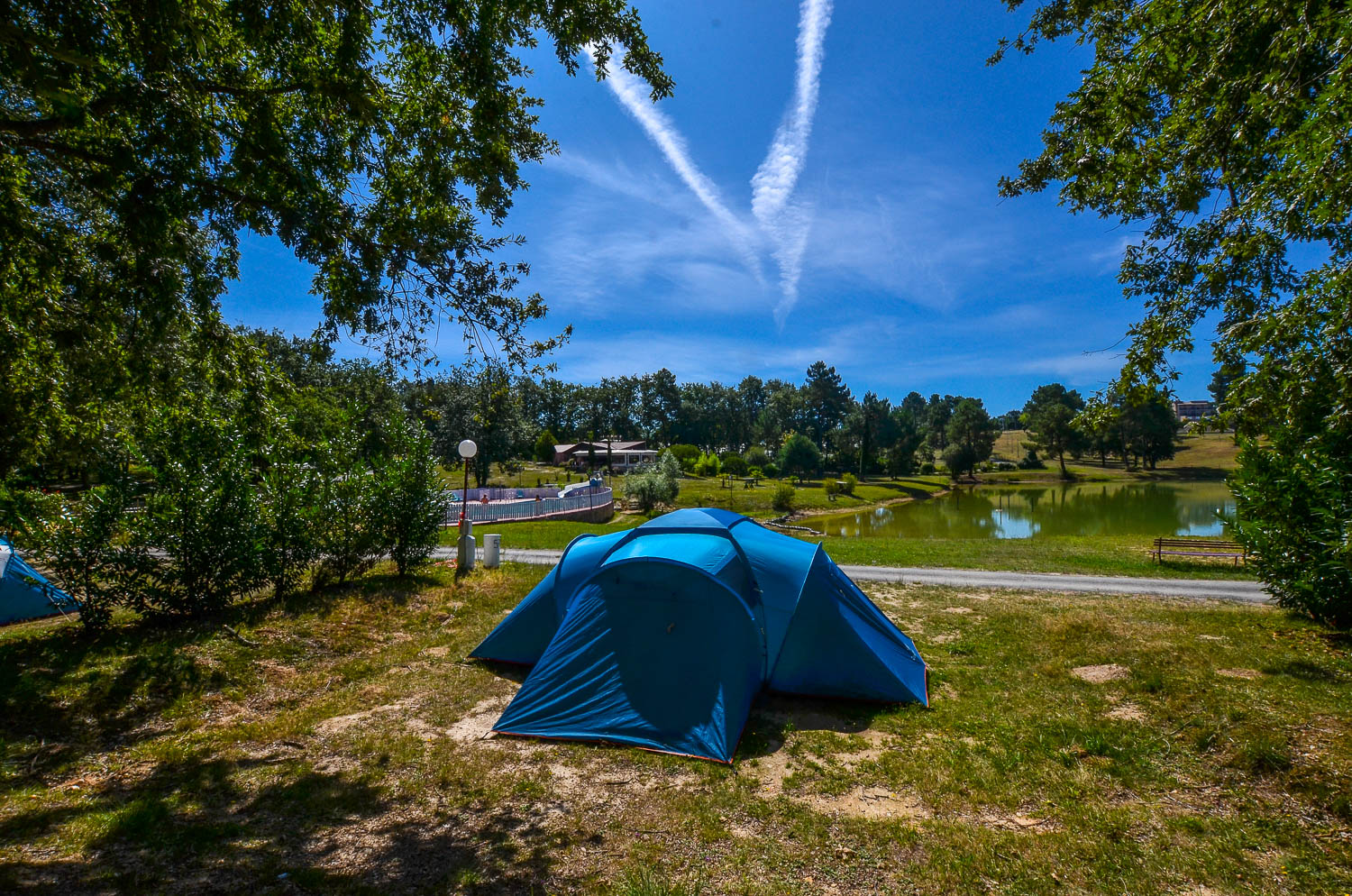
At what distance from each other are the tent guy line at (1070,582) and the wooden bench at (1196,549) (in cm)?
236

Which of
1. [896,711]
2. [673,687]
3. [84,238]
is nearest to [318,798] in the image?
[673,687]

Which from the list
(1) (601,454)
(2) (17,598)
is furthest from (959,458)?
(2) (17,598)

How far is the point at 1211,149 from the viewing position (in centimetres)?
593

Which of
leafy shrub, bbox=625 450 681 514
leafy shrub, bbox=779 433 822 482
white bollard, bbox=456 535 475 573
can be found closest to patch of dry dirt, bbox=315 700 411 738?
white bollard, bbox=456 535 475 573

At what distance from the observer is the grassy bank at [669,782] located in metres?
3.66

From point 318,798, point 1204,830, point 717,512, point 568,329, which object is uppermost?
point 568,329

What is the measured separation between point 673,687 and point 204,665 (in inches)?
226

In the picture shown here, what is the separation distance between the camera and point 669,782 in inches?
193

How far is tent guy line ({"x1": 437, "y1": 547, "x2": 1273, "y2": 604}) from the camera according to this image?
11758 mm

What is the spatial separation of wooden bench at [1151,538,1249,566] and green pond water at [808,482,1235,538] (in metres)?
4.83

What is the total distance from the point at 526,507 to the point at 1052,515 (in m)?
31.6

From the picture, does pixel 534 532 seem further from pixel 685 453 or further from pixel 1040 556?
pixel 685 453

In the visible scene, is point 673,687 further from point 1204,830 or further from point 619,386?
point 619,386

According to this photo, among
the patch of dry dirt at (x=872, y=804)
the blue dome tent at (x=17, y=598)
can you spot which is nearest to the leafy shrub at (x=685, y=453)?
the blue dome tent at (x=17, y=598)
